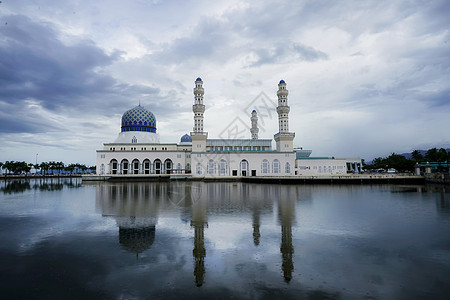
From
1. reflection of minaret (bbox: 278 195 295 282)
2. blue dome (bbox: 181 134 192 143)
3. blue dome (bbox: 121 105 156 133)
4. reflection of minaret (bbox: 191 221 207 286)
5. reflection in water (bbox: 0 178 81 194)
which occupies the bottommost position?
reflection of minaret (bbox: 278 195 295 282)

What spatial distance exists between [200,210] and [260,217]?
4568 mm

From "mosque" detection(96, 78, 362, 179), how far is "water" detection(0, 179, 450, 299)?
44.2 meters

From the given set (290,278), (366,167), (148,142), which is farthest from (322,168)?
(290,278)

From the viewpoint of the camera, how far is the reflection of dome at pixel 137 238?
10.1m

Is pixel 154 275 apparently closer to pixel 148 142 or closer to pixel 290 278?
pixel 290 278

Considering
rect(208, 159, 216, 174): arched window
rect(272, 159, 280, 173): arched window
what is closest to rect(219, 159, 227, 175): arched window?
rect(208, 159, 216, 174): arched window

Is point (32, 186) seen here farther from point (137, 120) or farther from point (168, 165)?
point (137, 120)

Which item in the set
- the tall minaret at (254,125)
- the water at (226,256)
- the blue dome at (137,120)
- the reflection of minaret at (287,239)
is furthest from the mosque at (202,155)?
the water at (226,256)

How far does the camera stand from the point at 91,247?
33.6 feet

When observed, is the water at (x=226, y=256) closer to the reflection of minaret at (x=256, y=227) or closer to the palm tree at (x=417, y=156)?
the reflection of minaret at (x=256, y=227)

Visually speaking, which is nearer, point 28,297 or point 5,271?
point 28,297

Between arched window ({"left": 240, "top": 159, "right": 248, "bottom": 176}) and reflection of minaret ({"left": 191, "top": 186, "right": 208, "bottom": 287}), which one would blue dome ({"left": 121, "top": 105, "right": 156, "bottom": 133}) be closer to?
arched window ({"left": 240, "top": 159, "right": 248, "bottom": 176})

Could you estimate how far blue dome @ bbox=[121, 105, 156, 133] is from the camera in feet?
232

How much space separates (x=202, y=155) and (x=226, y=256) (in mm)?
51546
